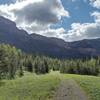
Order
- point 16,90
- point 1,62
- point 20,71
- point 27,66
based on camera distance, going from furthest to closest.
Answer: point 27,66 → point 20,71 → point 1,62 → point 16,90

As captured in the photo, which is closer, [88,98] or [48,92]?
[88,98]

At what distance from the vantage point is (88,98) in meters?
38.8

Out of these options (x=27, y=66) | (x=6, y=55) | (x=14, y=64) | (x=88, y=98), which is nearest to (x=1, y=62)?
(x=6, y=55)

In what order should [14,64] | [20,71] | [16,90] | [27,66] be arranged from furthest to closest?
[27,66]
[20,71]
[14,64]
[16,90]

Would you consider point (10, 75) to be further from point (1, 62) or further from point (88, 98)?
point (88, 98)

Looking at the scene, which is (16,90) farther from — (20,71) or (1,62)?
(20,71)

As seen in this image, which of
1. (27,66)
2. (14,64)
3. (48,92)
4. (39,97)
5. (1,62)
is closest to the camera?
(39,97)

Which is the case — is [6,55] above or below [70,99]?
above

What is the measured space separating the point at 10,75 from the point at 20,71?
19128 millimetres

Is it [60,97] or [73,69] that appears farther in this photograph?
[73,69]

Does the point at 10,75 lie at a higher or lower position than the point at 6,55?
lower

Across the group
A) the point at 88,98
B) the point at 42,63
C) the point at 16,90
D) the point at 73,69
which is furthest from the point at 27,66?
the point at 88,98

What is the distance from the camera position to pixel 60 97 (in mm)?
39406

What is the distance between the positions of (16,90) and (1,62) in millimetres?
46839
